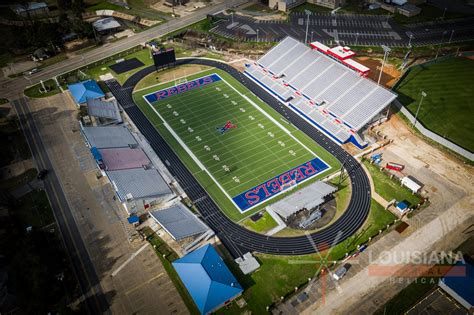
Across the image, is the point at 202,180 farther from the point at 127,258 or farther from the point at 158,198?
the point at 127,258

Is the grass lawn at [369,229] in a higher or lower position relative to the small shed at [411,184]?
lower

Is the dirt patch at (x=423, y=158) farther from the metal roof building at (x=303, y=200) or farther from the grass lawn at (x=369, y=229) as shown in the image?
the metal roof building at (x=303, y=200)

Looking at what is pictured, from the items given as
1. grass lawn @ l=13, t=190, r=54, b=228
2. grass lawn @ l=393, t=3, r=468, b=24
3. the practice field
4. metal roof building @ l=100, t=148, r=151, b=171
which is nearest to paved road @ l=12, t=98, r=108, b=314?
grass lawn @ l=13, t=190, r=54, b=228

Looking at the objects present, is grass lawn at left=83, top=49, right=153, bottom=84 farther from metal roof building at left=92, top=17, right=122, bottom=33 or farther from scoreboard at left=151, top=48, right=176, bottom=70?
metal roof building at left=92, top=17, right=122, bottom=33

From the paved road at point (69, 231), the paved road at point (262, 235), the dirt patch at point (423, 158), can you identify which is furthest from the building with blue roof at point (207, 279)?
the dirt patch at point (423, 158)

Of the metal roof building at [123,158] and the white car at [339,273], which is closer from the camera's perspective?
the white car at [339,273]

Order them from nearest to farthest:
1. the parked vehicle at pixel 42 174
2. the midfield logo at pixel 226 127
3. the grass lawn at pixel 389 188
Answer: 1. the grass lawn at pixel 389 188
2. the parked vehicle at pixel 42 174
3. the midfield logo at pixel 226 127

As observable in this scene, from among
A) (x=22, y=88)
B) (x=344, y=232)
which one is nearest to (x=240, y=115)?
(x=344, y=232)

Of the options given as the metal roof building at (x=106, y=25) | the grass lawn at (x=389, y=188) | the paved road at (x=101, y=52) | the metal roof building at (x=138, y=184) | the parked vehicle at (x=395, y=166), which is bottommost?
the grass lawn at (x=389, y=188)
